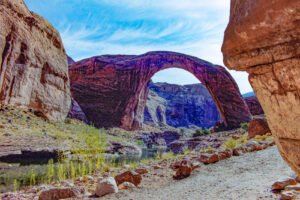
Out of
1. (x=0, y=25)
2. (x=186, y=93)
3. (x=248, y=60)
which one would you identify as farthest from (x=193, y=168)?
(x=186, y=93)

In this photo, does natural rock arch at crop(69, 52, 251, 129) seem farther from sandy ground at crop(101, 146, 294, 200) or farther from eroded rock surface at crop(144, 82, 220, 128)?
eroded rock surface at crop(144, 82, 220, 128)

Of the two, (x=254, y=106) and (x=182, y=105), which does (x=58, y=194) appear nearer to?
(x=254, y=106)

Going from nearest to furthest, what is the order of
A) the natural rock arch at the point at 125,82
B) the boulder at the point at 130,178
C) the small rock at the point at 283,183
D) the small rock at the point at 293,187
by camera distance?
1. the small rock at the point at 293,187
2. the small rock at the point at 283,183
3. the boulder at the point at 130,178
4. the natural rock arch at the point at 125,82

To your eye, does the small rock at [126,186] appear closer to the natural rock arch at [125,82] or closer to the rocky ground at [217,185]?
the rocky ground at [217,185]

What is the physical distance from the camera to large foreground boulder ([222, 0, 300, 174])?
102cm

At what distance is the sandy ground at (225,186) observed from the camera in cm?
221

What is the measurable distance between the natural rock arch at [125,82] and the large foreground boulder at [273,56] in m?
21.7

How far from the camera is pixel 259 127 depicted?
9180mm

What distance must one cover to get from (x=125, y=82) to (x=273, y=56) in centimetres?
2384

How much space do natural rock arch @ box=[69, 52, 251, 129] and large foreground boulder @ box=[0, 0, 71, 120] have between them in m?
8.69

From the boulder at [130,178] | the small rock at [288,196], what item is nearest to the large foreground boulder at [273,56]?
the small rock at [288,196]

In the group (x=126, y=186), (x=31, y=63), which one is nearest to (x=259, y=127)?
(x=126, y=186)

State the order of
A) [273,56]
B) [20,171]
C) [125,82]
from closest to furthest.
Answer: [273,56] < [20,171] < [125,82]

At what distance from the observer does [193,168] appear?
3850 millimetres
